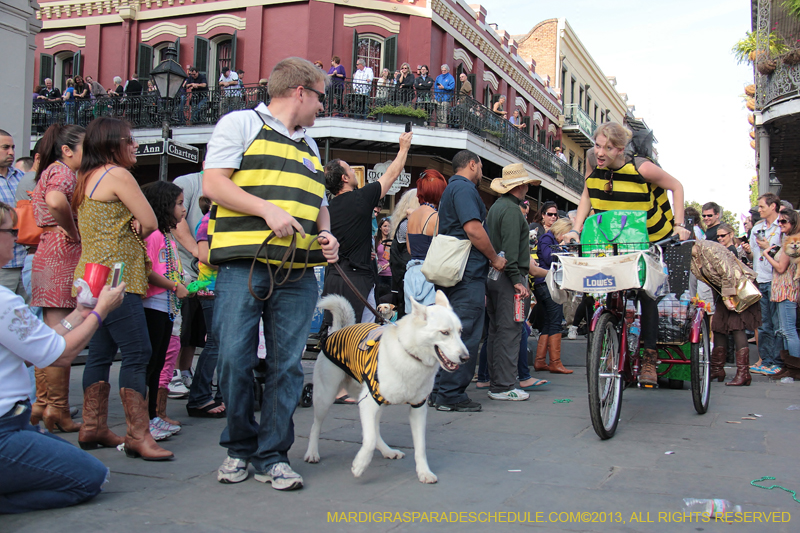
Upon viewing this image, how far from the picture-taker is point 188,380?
6.32 meters

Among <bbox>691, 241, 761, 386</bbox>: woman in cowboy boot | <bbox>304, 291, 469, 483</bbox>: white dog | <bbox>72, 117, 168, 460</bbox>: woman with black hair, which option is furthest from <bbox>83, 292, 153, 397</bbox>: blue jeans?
<bbox>691, 241, 761, 386</bbox>: woman in cowboy boot

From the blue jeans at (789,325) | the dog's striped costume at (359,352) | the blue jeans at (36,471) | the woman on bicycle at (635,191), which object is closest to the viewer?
the blue jeans at (36,471)

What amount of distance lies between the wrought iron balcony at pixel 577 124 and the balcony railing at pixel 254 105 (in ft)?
56.9

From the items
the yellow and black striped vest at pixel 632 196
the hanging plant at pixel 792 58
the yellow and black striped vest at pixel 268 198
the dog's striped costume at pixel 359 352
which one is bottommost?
the dog's striped costume at pixel 359 352

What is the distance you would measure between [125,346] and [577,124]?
37.6 meters

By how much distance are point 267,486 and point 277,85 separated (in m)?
2.15

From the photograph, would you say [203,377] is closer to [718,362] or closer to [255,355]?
[255,355]

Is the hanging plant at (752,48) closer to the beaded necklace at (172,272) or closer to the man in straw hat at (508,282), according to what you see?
the man in straw hat at (508,282)

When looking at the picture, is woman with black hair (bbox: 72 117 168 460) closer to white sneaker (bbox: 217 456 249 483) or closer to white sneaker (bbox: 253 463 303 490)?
white sneaker (bbox: 217 456 249 483)

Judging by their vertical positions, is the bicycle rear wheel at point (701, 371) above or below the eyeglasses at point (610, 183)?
below

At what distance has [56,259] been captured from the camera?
433 centimetres

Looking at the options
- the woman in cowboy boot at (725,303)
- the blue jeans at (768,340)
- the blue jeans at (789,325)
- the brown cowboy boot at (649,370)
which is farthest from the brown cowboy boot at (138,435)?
the blue jeans at (768,340)

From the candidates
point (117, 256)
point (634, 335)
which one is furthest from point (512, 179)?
point (117, 256)

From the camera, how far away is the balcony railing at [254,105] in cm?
1916
